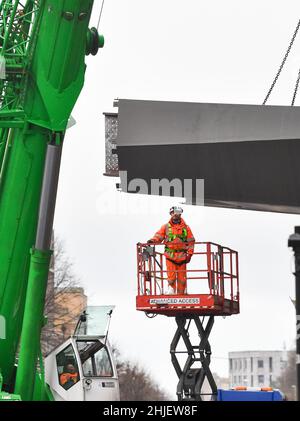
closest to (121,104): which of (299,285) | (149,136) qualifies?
(149,136)

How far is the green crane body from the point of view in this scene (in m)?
20.5

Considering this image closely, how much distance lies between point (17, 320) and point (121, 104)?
4.92 m

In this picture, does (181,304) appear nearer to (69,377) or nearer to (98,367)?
(98,367)

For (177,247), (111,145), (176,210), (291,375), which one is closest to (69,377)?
(177,247)

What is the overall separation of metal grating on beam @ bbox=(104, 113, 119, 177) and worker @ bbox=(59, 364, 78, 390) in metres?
4.40

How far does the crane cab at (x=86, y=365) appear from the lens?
2158 cm

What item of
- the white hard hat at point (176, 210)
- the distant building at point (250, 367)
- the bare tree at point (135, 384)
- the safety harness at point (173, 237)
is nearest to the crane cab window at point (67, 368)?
the safety harness at point (173, 237)

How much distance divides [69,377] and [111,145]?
5067 millimetres

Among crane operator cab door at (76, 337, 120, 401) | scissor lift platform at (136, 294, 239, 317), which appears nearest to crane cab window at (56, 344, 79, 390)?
crane operator cab door at (76, 337, 120, 401)

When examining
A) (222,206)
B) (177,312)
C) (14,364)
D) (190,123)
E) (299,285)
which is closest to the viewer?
(299,285)

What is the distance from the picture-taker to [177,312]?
20344mm

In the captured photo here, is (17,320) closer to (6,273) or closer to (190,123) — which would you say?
(6,273)
